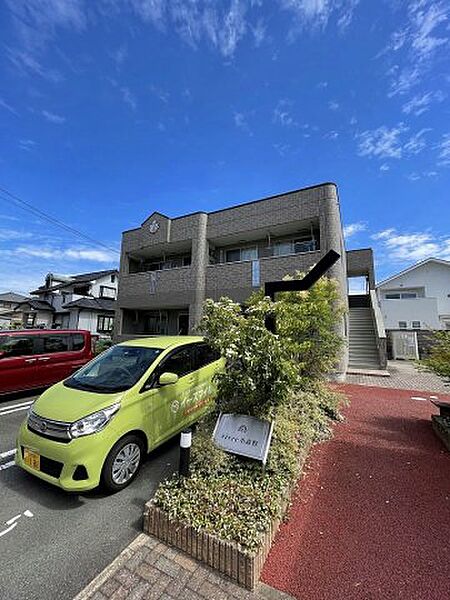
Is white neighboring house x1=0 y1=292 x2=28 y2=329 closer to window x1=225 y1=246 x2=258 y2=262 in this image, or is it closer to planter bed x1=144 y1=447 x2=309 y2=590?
window x1=225 y1=246 x2=258 y2=262

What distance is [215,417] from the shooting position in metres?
4.06

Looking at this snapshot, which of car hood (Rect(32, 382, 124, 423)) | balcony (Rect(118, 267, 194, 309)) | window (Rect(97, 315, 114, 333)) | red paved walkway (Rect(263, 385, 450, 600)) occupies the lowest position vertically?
red paved walkway (Rect(263, 385, 450, 600))

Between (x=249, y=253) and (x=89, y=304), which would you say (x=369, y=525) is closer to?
(x=249, y=253)

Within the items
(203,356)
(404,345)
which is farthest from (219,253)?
(404,345)

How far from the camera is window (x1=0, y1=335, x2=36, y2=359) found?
668 cm

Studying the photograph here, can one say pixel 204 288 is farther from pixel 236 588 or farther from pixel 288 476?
pixel 236 588

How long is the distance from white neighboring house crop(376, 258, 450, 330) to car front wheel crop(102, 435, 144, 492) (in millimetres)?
21278

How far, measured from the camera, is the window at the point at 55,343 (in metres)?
7.48

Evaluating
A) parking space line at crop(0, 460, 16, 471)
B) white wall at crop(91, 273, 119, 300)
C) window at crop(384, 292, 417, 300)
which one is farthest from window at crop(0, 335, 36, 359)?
window at crop(384, 292, 417, 300)

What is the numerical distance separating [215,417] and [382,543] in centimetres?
227

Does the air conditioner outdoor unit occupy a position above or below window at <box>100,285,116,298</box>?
below

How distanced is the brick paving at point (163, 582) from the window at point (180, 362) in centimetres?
205

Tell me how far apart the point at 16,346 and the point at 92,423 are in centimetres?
534

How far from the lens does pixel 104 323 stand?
25516mm
